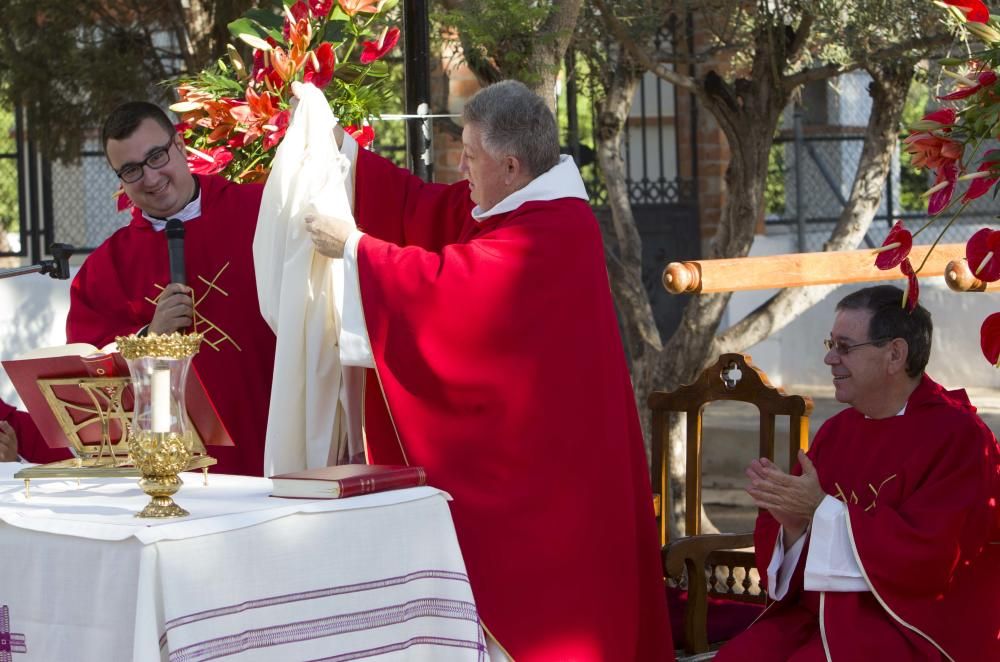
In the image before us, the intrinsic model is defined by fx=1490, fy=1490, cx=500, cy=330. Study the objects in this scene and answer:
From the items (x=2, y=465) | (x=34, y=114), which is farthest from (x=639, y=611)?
(x=34, y=114)

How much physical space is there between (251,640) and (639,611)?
107 centimetres

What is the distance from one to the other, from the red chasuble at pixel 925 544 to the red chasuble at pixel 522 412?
0.37 meters

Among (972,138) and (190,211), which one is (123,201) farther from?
(972,138)

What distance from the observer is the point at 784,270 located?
12.7ft

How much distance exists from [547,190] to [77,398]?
1087mm

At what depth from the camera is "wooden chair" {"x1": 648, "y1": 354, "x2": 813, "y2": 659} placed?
11.8ft

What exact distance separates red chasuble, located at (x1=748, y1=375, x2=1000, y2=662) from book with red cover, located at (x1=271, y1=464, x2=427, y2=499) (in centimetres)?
84

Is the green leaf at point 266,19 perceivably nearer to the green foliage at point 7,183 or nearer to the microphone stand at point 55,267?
the microphone stand at point 55,267

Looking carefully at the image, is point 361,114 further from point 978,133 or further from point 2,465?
point 978,133

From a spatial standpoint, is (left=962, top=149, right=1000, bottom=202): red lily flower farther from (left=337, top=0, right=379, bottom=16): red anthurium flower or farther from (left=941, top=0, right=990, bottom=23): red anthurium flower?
(left=337, top=0, right=379, bottom=16): red anthurium flower

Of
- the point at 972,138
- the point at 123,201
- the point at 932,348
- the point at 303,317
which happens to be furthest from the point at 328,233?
the point at 932,348

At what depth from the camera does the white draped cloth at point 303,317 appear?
3.32 meters

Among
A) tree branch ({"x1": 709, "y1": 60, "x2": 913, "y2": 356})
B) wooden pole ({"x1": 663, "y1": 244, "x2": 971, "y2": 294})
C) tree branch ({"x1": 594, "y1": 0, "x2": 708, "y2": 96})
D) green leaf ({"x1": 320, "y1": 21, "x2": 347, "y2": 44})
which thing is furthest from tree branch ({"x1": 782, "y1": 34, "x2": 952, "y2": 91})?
green leaf ({"x1": 320, "y1": 21, "x2": 347, "y2": 44})

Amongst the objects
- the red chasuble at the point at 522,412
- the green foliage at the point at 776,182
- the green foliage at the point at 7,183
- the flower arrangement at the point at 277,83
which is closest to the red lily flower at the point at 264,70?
the flower arrangement at the point at 277,83
